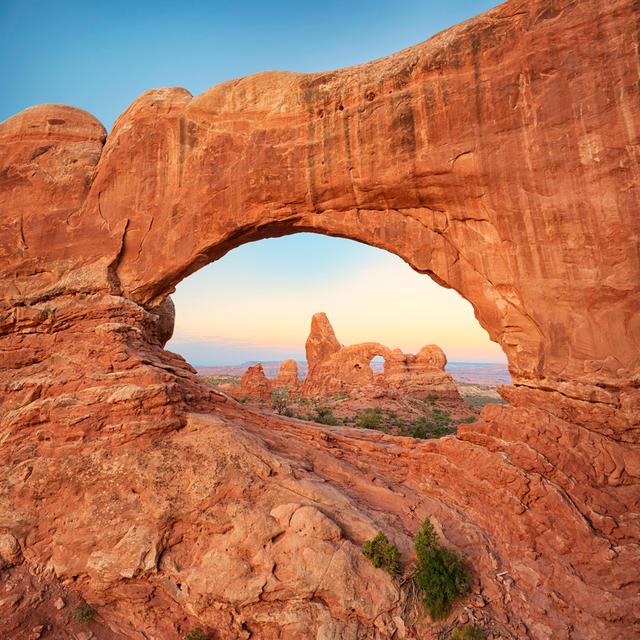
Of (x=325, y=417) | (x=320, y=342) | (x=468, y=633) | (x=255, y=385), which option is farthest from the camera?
(x=320, y=342)

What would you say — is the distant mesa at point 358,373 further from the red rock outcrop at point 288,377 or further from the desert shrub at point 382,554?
the desert shrub at point 382,554

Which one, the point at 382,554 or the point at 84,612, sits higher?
the point at 382,554

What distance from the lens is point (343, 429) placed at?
12789 mm

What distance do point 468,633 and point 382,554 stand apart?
1.91 meters

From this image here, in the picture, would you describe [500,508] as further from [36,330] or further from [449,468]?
[36,330]

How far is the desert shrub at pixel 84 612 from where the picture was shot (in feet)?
26.0

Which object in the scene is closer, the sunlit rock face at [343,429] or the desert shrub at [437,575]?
the desert shrub at [437,575]

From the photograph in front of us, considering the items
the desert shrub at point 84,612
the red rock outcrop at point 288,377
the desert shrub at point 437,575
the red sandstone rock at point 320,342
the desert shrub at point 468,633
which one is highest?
the red sandstone rock at point 320,342

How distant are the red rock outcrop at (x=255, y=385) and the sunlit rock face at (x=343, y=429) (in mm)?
34862

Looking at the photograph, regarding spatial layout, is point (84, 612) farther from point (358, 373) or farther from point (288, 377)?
point (288, 377)

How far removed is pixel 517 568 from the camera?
8.16 m

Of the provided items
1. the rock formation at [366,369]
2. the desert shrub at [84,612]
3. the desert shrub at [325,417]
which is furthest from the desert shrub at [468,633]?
the rock formation at [366,369]

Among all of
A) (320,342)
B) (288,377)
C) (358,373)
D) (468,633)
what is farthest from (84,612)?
(288,377)

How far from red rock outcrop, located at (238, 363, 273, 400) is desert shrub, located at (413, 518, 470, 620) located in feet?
128
